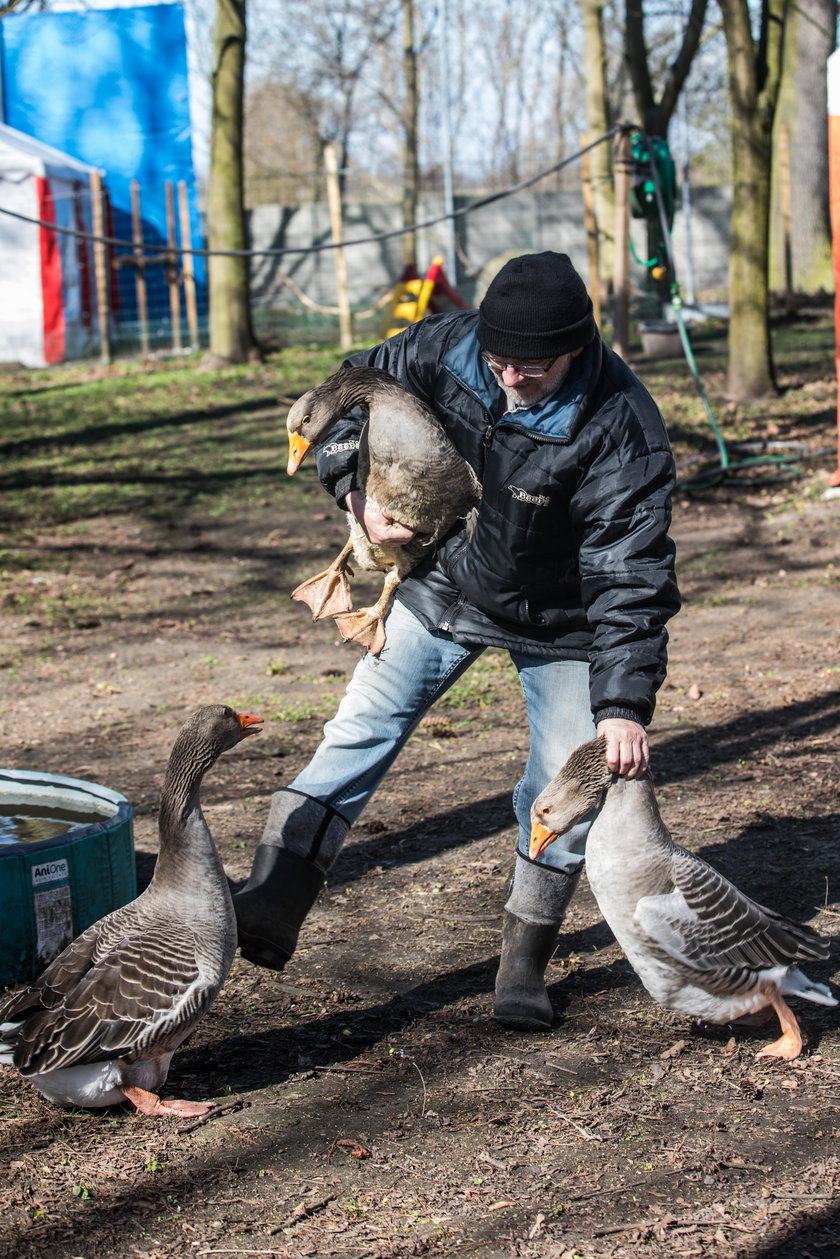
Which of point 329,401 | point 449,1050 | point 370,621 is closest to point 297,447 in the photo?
point 329,401

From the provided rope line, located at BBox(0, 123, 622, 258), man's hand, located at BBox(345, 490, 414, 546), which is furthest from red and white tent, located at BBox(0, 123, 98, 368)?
man's hand, located at BBox(345, 490, 414, 546)

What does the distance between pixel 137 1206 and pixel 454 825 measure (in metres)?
2.53

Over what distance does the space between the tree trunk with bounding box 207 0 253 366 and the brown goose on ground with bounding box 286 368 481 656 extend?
1421 cm

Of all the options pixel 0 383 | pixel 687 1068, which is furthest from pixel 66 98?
pixel 687 1068

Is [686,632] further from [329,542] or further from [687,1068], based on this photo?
[687,1068]

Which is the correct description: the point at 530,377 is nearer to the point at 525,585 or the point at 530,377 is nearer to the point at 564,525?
the point at 564,525

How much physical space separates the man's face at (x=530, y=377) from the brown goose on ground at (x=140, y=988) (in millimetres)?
1370

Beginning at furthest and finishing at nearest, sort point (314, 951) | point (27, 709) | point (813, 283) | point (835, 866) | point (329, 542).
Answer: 1. point (813, 283)
2. point (329, 542)
3. point (27, 709)
4. point (835, 866)
5. point (314, 951)

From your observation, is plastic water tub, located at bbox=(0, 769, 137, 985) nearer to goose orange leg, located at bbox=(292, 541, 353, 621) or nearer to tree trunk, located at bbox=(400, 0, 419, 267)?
goose orange leg, located at bbox=(292, 541, 353, 621)

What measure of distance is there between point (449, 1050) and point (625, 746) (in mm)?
1090

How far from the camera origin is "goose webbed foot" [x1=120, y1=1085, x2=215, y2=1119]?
3207 mm

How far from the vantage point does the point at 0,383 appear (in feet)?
65.5

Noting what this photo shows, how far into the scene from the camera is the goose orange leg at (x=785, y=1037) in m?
3.46

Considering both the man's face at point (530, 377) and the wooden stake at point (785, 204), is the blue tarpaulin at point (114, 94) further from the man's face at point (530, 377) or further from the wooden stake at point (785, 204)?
the man's face at point (530, 377)
